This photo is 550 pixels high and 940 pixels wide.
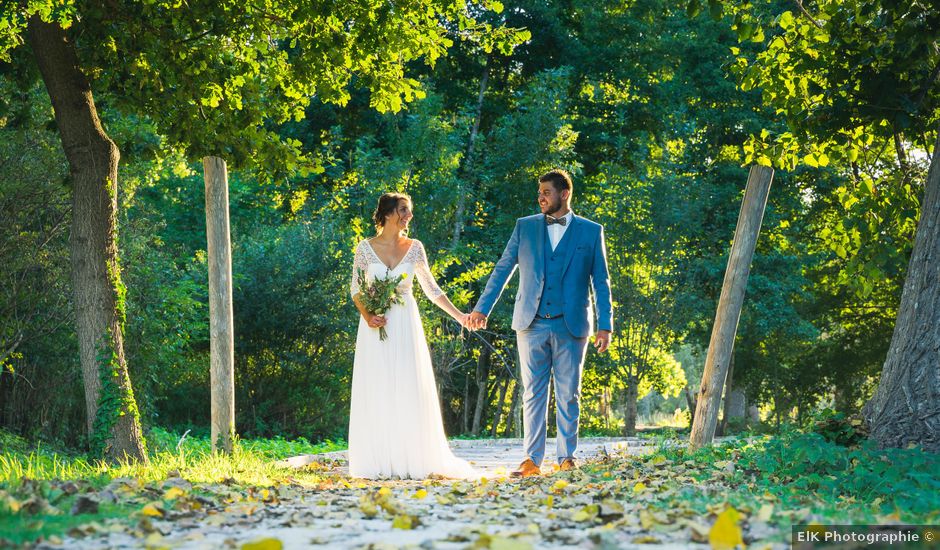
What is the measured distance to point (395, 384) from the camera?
9.28 meters

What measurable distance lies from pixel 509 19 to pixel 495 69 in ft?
7.32

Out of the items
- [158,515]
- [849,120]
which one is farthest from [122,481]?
[849,120]

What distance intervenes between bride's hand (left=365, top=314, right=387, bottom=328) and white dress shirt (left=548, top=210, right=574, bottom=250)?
182 cm

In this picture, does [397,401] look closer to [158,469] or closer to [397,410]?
[397,410]

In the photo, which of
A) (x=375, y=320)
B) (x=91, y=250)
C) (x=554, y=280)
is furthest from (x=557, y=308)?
(x=91, y=250)

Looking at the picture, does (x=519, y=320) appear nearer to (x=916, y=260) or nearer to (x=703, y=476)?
(x=703, y=476)

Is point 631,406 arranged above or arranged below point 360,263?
below

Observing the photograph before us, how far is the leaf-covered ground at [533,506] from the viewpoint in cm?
400

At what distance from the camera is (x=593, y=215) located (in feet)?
68.1

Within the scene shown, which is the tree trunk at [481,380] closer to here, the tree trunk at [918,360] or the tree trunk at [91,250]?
the tree trunk at [91,250]

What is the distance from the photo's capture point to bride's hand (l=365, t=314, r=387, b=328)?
9219 millimetres

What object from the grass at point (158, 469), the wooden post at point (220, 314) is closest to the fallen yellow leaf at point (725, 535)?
the grass at point (158, 469)

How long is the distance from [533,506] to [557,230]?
3.70m

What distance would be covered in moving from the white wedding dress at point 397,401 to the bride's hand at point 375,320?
0.30ft
